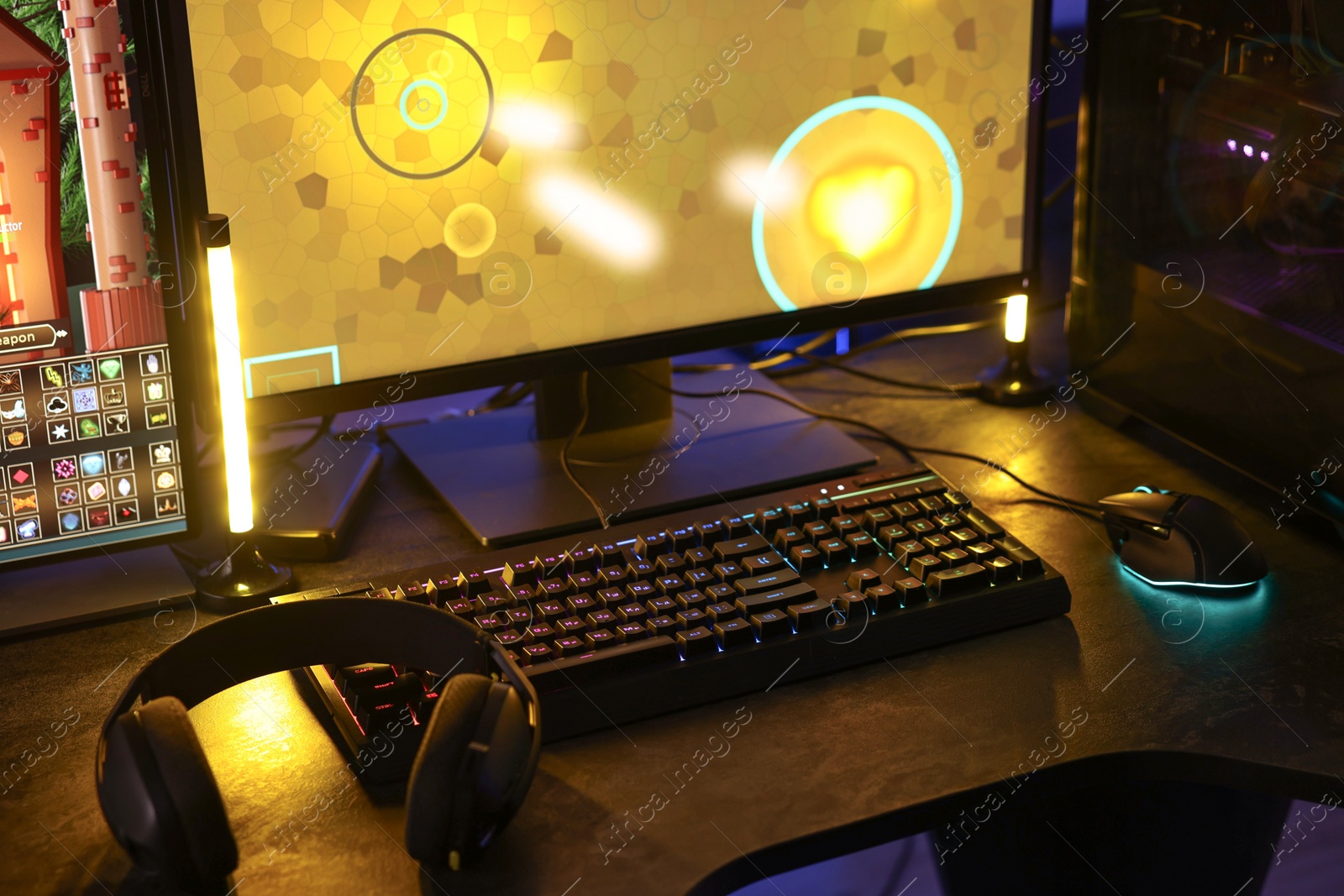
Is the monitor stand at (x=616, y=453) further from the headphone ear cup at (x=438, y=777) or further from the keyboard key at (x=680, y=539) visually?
the headphone ear cup at (x=438, y=777)

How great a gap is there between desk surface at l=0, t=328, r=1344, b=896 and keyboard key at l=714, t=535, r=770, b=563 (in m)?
0.10

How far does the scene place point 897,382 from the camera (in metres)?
1.13

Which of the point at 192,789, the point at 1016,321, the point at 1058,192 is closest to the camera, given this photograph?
the point at 192,789

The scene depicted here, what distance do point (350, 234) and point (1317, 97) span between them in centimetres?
65

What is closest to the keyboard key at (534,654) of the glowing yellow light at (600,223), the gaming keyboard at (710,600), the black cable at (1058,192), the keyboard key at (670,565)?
the gaming keyboard at (710,600)

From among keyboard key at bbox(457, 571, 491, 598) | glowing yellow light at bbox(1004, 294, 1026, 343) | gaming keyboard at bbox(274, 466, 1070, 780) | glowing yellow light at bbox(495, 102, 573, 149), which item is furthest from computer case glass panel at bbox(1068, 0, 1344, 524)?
keyboard key at bbox(457, 571, 491, 598)

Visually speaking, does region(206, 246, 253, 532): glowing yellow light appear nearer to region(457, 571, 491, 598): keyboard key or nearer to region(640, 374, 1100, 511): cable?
region(457, 571, 491, 598): keyboard key

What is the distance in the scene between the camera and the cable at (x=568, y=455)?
900 millimetres

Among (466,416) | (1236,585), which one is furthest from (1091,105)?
(466,416)

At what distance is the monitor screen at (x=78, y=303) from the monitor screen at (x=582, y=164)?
6 centimetres

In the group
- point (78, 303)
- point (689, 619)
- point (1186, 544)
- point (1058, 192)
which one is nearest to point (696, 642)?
point (689, 619)

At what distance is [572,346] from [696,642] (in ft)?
0.97

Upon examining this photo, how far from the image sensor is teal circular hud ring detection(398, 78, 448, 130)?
82 cm

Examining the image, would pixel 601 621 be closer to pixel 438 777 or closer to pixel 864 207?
pixel 438 777
